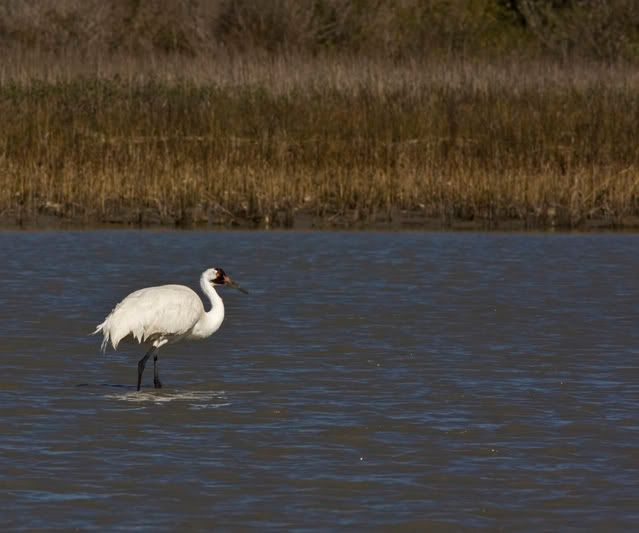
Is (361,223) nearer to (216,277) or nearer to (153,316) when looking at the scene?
(216,277)

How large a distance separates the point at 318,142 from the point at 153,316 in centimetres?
1072

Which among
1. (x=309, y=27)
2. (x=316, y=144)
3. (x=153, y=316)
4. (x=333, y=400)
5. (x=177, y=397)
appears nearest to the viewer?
(x=333, y=400)

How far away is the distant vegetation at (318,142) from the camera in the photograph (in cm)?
1858

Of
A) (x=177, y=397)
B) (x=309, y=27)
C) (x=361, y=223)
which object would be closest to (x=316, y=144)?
(x=361, y=223)

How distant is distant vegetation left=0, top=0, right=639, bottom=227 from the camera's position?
1858cm

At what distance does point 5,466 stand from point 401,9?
2730cm

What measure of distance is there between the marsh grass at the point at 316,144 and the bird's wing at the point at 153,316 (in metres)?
9.08

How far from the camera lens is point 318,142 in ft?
64.5

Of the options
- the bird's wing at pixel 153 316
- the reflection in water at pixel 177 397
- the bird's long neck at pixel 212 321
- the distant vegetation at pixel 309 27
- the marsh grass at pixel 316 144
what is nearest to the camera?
the reflection in water at pixel 177 397

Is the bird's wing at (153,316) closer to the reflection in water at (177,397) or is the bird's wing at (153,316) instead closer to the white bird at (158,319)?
the white bird at (158,319)

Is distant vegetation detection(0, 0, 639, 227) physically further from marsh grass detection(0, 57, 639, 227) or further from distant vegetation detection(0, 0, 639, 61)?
distant vegetation detection(0, 0, 639, 61)

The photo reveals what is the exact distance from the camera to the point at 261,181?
61.0 feet

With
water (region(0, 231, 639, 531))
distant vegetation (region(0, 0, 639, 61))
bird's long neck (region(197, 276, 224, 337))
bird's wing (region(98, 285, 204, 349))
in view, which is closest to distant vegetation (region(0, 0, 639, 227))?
water (region(0, 231, 639, 531))

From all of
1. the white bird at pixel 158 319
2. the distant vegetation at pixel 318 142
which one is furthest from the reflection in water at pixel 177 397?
the distant vegetation at pixel 318 142
